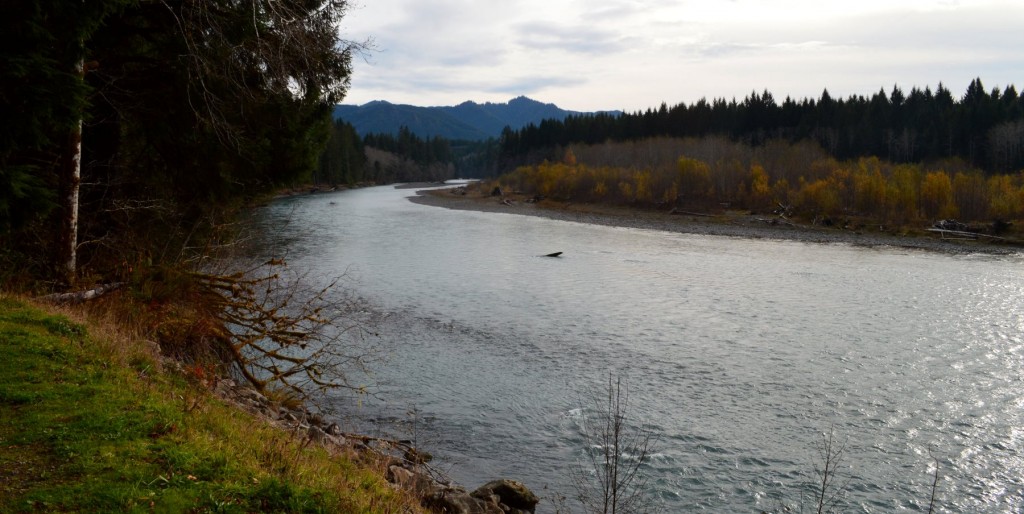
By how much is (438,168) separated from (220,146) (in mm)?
170861

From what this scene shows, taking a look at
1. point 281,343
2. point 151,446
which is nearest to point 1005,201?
point 281,343

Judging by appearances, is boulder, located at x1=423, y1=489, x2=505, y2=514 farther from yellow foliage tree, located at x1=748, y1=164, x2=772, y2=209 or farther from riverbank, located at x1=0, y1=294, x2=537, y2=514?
yellow foliage tree, located at x1=748, y1=164, x2=772, y2=209

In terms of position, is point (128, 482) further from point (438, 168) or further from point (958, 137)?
point (438, 168)

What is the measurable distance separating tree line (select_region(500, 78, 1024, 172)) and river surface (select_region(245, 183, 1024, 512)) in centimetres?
5389

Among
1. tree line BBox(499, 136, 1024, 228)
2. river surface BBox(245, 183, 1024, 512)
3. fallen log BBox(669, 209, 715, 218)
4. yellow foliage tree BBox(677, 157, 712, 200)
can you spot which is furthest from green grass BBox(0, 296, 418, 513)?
yellow foliage tree BBox(677, 157, 712, 200)

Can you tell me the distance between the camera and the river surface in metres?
10.7

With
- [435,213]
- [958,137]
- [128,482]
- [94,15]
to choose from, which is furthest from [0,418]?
[958,137]

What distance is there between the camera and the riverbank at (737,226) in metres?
45.6

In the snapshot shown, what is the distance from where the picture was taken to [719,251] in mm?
40594

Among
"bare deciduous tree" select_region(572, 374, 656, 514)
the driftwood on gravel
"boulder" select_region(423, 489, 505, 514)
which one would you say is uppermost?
the driftwood on gravel

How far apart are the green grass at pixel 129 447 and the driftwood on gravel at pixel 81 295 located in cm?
168

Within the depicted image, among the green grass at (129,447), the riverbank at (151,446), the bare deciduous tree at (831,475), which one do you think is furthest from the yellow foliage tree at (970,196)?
the green grass at (129,447)

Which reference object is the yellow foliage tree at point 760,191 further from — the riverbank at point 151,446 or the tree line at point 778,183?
the riverbank at point 151,446

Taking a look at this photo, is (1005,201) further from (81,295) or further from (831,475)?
(81,295)
